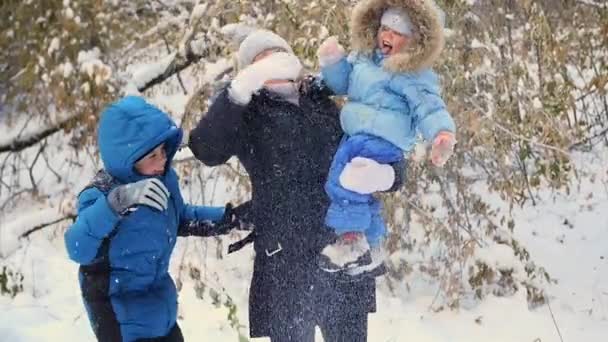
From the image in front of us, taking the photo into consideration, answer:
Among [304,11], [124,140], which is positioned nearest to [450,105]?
[304,11]

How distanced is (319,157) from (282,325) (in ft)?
1.89

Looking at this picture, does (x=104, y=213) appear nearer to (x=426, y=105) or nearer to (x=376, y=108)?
(x=376, y=108)

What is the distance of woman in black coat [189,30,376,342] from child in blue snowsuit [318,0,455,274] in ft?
0.23

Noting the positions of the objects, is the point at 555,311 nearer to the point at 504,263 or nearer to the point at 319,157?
the point at 504,263

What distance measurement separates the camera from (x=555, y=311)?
5.29 metres

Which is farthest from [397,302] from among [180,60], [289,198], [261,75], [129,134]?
[129,134]

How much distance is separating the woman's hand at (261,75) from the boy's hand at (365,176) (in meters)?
0.35

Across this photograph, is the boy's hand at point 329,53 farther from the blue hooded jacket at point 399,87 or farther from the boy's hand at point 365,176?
the boy's hand at point 365,176

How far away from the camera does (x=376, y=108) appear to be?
2.68 m

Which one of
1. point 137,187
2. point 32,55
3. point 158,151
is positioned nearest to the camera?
point 137,187

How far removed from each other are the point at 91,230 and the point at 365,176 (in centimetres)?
86

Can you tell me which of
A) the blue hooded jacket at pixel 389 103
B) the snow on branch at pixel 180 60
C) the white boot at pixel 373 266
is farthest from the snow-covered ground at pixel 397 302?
the blue hooded jacket at pixel 389 103

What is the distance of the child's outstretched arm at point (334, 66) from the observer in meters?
2.74

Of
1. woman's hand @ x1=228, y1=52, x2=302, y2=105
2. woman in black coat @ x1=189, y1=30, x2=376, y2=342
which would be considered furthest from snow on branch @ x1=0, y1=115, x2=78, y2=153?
woman's hand @ x1=228, y1=52, x2=302, y2=105
